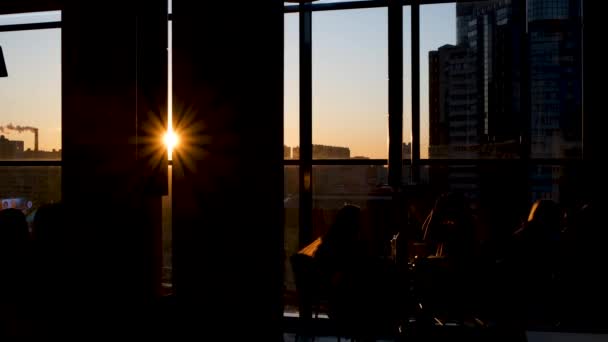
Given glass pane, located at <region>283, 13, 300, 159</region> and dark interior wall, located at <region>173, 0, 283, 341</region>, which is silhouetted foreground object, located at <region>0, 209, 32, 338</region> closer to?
dark interior wall, located at <region>173, 0, 283, 341</region>

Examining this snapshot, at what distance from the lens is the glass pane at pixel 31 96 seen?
22.8ft

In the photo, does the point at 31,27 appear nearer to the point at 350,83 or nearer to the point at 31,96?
the point at 31,96

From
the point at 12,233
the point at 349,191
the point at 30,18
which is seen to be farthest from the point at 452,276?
→ the point at 30,18

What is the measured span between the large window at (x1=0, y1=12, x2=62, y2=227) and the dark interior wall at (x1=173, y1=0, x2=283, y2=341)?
4.22 m

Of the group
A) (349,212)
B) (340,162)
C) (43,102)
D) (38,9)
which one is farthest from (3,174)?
(349,212)

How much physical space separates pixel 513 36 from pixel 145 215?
4476mm

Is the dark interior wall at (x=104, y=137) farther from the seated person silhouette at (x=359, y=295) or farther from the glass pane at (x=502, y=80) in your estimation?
the glass pane at (x=502, y=80)

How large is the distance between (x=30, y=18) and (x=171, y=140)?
4.91m

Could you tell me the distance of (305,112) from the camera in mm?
6223

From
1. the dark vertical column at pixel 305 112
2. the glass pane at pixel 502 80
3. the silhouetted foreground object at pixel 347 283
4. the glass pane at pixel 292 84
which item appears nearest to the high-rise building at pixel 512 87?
the glass pane at pixel 502 80

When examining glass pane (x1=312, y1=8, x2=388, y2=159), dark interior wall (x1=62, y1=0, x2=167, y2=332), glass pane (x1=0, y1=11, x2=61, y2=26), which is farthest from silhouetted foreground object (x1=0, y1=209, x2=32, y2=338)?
glass pane (x1=0, y1=11, x2=61, y2=26)

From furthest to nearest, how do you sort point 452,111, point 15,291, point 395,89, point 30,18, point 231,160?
point 30,18
point 452,111
point 15,291
point 231,160
point 395,89

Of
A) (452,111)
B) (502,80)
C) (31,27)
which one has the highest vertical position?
(31,27)

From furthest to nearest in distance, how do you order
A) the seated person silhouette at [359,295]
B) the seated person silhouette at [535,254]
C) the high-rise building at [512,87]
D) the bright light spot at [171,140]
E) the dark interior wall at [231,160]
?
the high-rise building at [512,87], the seated person silhouette at [535,254], the seated person silhouette at [359,295], the bright light spot at [171,140], the dark interior wall at [231,160]
